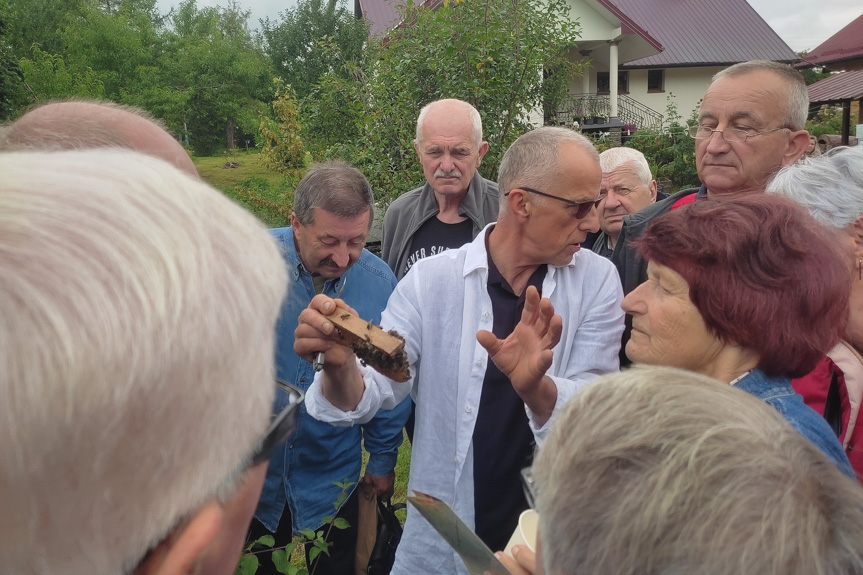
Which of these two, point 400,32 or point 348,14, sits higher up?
point 348,14

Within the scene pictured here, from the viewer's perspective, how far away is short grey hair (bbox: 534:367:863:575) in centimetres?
90

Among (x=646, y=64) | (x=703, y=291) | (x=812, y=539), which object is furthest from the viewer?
(x=646, y=64)

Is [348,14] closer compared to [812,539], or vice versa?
[812,539]

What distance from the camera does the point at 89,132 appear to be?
1.61m

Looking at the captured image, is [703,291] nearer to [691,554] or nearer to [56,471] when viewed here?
[691,554]

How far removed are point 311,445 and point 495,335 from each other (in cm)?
115

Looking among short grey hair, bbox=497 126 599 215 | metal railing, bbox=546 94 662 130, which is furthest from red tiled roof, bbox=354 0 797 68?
short grey hair, bbox=497 126 599 215

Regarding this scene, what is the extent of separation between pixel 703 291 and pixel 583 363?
0.74m

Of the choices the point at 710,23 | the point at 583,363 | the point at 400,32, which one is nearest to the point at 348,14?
the point at 710,23

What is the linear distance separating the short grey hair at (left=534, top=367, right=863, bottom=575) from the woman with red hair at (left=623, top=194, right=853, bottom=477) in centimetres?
76

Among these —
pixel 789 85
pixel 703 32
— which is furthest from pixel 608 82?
pixel 789 85

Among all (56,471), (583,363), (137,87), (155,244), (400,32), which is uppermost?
(137,87)

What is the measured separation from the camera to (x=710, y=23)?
3084 cm

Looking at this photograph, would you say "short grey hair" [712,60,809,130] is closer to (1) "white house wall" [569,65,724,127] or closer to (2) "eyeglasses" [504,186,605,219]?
(2) "eyeglasses" [504,186,605,219]
